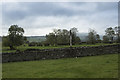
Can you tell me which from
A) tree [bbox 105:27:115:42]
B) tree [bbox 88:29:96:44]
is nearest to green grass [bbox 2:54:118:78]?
tree [bbox 88:29:96:44]

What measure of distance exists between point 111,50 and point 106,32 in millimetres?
48565

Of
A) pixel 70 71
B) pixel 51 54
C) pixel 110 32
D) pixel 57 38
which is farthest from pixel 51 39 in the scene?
pixel 70 71

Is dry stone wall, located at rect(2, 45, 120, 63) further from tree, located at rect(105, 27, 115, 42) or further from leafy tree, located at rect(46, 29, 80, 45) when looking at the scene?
tree, located at rect(105, 27, 115, 42)

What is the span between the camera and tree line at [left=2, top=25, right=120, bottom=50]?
30.8m

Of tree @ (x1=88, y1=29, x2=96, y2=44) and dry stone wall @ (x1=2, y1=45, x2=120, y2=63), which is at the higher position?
tree @ (x1=88, y1=29, x2=96, y2=44)

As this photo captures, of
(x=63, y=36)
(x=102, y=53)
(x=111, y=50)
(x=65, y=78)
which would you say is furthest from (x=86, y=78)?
(x=63, y=36)

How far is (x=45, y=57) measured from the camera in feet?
51.1

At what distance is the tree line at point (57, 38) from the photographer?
30.8 m

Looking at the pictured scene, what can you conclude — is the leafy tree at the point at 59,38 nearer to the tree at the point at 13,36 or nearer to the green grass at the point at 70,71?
the tree at the point at 13,36

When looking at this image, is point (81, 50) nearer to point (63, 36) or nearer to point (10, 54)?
point (10, 54)

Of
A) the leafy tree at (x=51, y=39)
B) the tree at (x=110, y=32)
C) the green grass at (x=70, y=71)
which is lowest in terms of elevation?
the green grass at (x=70, y=71)

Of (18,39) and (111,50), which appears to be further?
(18,39)

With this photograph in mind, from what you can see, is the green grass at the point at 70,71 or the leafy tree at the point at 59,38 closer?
the green grass at the point at 70,71

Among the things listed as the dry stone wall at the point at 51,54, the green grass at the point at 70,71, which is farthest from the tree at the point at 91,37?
the green grass at the point at 70,71
